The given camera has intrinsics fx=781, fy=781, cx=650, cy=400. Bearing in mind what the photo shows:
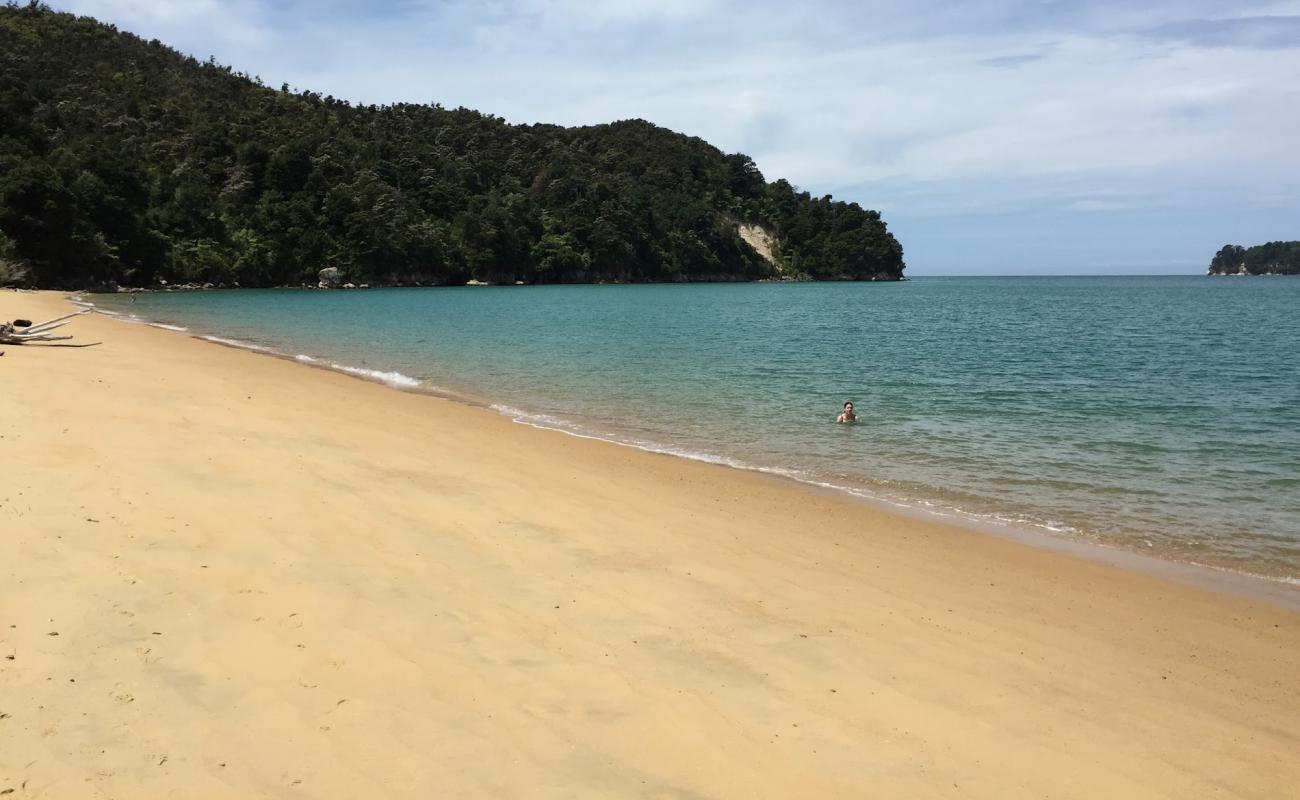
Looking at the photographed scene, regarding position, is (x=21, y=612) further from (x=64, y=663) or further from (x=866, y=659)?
(x=866, y=659)

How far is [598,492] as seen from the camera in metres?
8.70

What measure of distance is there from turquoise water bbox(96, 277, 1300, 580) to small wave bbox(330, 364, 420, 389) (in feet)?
0.92

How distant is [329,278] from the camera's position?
92000mm

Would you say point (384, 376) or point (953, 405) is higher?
Result: point (953, 405)

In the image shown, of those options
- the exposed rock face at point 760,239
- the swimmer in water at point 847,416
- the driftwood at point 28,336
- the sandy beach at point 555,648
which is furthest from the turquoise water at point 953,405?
the exposed rock face at point 760,239

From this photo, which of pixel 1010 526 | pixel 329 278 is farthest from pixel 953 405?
pixel 329 278

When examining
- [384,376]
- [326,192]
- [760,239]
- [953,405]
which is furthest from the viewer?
[760,239]

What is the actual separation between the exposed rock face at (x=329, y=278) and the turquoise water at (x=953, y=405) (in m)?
55.9

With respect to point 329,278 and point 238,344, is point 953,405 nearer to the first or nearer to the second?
point 238,344

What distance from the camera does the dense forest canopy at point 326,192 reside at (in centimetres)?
6894

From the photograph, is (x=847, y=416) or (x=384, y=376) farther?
(x=384, y=376)

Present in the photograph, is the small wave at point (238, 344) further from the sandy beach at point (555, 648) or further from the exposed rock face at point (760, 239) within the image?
the exposed rock face at point (760, 239)

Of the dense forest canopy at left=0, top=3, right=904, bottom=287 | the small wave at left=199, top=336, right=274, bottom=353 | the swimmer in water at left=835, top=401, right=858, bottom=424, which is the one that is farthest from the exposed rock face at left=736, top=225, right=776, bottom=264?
the swimmer in water at left=835, top=401, right=858, bottom=424

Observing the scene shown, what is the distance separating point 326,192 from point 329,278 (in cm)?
1283
